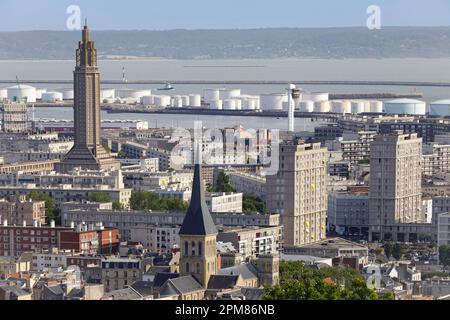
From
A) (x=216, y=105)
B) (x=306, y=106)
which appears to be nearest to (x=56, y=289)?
(x=306, y=106)

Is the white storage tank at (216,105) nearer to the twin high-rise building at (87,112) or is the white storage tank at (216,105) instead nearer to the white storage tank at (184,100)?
the white storage tank at (184,100)

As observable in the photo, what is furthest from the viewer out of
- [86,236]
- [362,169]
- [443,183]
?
[362,169]

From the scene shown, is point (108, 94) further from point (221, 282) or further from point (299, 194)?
point (221, 282)

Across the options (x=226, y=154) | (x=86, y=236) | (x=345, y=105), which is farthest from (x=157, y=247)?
(x=345, y=105)

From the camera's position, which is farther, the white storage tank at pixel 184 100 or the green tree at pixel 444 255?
the white storage tank at pixel 184 100

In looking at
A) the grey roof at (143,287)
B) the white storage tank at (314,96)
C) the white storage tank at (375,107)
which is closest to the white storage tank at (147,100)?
the white storage tank at (314,96)

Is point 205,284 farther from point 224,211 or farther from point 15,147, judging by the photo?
point 15,147
